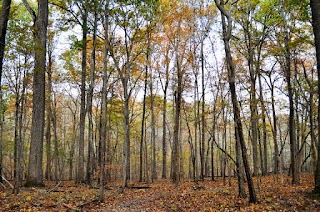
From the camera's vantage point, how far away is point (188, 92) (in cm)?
2277

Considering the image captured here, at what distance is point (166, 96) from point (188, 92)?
2140mm

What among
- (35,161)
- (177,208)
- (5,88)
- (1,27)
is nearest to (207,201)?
(177,208)

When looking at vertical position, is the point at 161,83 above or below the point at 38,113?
above

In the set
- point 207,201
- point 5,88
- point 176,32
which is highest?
point 176,32

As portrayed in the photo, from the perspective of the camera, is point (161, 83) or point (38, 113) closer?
point (38, 113)

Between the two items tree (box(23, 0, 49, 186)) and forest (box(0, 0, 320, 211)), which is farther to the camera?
tree (box(23, 0, 49, 186))

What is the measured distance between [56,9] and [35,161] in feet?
38.7

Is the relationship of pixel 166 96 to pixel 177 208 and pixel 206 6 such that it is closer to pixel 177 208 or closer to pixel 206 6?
pixel 206 6

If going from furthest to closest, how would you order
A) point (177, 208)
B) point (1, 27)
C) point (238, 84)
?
point (238, 84) < point (1, 27) < point (177, 208)

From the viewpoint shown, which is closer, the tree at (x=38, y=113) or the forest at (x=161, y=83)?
the forest at (x=161, y=83)

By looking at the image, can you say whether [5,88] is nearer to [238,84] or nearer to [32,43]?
[32,43]

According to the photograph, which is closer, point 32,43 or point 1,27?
point 1,27

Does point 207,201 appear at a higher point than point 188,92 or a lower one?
lower

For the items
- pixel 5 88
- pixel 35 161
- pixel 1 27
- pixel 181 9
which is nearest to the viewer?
pixel 1 27
